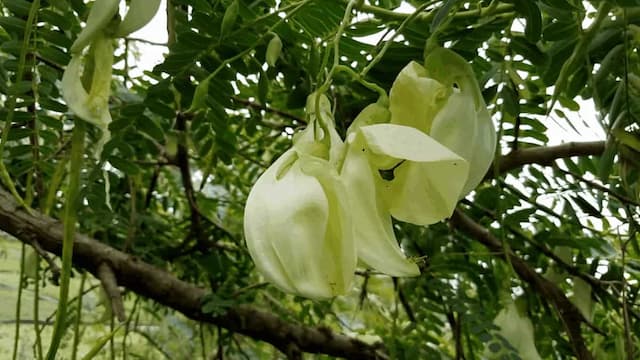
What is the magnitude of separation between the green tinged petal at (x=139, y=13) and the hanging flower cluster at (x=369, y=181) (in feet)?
0.29

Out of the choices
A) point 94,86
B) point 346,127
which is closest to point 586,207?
point 346,127

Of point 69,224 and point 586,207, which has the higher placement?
point 69,224

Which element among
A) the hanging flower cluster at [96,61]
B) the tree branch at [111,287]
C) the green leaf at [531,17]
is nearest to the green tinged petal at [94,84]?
the hanging flower cluster at [96,61]

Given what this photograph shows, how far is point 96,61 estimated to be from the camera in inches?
16.0

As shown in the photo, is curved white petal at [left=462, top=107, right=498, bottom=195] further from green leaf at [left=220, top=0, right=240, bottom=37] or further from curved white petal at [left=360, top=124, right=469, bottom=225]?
green leaf at [left=220, top=0, right=240, bottom=37]

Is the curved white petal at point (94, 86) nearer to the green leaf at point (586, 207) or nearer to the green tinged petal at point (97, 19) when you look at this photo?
the green tinged petal at point (97, 19)

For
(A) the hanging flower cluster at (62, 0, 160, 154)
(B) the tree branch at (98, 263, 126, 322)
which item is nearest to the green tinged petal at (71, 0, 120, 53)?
(A) the hanging flower cluster at (62, 0, 160, 154)

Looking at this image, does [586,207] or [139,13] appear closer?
[139,13]

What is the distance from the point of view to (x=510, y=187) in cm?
82

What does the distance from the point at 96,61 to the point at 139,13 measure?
3 cm

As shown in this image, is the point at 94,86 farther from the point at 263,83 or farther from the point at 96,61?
the point at 263,83

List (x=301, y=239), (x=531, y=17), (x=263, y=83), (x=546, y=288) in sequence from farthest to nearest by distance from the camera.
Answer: (x=546, y=288) < (x=263, y=83) < (x=531, y=17) < (x=301, y=239)

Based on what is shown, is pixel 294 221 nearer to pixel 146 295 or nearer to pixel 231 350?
pixel 146 295

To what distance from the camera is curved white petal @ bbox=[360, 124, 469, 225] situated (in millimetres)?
359
